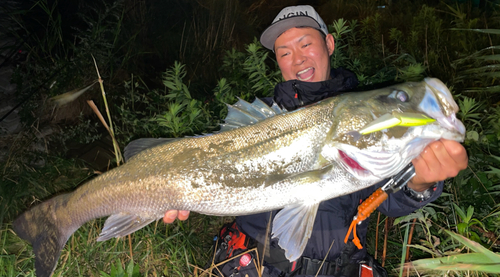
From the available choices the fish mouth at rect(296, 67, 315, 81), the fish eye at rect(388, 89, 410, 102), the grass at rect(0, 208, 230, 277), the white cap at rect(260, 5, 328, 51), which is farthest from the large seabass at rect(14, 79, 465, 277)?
the white cap at rect(260, 5, 328, 51)

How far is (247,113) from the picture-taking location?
6.44ft

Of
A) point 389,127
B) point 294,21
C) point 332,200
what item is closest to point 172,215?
point 332,200

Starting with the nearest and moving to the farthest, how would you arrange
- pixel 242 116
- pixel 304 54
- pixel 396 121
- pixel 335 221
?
1. pixel 396 121
2. pixel 242 116
3. pixel 335 221
4. pixel 304 54

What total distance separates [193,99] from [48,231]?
5.39 feet

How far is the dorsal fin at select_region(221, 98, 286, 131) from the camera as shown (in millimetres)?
1955

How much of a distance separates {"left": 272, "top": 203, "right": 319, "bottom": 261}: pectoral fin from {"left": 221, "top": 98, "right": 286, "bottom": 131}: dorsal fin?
549 mm

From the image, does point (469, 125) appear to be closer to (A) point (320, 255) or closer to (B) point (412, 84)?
(B) point (412, 84)

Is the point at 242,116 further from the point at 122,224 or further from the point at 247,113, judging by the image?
the point at 122,224

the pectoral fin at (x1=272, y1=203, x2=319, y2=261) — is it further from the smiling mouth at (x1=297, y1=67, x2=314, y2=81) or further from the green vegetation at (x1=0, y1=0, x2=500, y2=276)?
the smiling mouth at (x1=297, y1=67, x2=314, y2=81)

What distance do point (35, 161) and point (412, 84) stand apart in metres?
4.62

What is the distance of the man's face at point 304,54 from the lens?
2908 mm

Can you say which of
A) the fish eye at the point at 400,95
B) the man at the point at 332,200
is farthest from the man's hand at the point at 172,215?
the fish eye at the point at 400,95

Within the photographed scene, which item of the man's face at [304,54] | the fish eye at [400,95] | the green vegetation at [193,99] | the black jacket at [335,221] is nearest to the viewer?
the fish eye at [400,95]

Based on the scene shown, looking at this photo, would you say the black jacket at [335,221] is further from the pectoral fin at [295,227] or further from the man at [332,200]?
the pectoral fin at [295,227]
